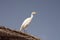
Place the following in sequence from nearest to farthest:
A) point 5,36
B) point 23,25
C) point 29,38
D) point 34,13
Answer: point 5,36 < point 29,38 < point 23,25 < point 34,13

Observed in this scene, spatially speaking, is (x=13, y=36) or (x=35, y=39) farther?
(x=35, y=39)

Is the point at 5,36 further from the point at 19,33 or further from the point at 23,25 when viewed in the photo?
the point at 23,25

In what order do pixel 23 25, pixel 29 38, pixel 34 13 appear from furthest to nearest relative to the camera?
pixel 34 13 < pixel 23 25 < pixel 29 38

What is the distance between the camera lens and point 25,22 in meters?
7.70

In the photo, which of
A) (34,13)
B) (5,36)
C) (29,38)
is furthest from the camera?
(34,13)

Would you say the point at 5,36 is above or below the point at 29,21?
below

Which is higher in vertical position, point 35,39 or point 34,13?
point 34,13

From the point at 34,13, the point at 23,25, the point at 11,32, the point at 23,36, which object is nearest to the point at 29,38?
the point at 23,36

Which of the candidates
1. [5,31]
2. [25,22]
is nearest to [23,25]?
[25,22]

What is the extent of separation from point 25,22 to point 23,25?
20 cm

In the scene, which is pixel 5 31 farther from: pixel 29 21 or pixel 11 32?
pixel 29 21

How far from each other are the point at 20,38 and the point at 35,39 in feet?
1.53

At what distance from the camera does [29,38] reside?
4.07 metres

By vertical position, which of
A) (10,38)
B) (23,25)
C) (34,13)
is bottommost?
(10,38)
